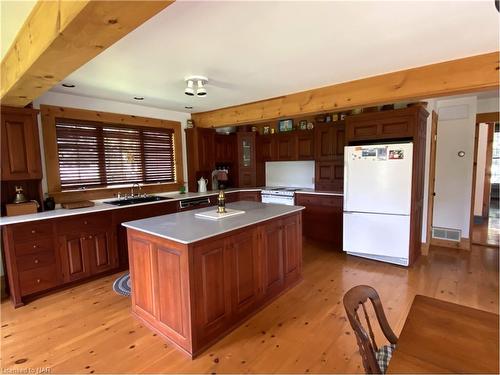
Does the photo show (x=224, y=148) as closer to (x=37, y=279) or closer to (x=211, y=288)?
(x=37, y=279)

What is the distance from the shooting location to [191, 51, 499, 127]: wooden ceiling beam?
7.91 feet

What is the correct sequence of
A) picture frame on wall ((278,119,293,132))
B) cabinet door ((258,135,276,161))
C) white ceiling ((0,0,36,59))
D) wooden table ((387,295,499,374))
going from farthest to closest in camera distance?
cabinet door ((258,135,276,161)) < picture frame on wall ((278,119,293,132)) < white ceiling ((0,0,36,59)) < wooden table ((387,295,499,374))

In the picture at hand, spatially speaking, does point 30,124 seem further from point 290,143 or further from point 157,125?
point 290,143

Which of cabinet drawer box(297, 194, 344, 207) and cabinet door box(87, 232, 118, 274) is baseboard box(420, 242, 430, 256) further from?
cabinet door box(87, 232, 118, 274)

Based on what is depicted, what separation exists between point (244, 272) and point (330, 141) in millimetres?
3021

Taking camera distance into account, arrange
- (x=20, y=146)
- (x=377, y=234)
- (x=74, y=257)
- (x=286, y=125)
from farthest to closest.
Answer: (x=286, y=125)
(x=377, y=234)
(x=74, y=257)
(x=20, y=146)

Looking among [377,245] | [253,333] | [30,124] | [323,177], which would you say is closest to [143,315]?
[253,333]

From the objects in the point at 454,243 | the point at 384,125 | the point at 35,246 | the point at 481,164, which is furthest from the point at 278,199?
the point at 481,164

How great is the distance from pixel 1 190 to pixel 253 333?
3.15 meters

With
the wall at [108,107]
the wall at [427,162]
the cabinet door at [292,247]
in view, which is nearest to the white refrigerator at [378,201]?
the wall at [427,162]

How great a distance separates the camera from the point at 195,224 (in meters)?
2.31

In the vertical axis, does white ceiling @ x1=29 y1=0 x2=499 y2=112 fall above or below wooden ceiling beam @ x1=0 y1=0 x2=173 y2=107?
above

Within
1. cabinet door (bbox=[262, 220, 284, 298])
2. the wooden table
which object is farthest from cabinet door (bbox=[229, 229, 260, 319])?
the wooden table

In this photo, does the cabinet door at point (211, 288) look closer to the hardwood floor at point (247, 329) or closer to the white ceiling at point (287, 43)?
the hardwood floor at point (247, 329)
